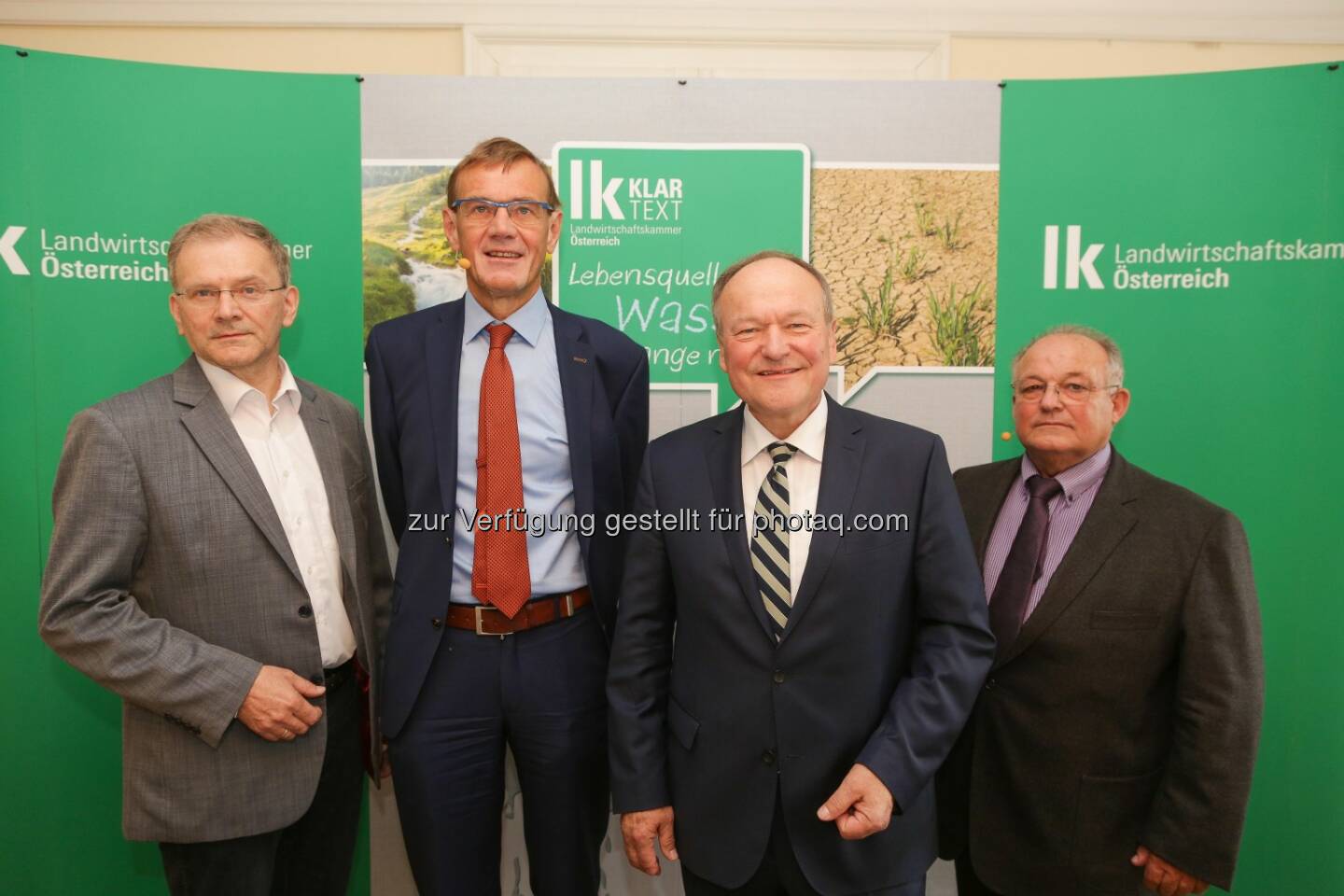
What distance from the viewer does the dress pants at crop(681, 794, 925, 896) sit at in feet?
5.36

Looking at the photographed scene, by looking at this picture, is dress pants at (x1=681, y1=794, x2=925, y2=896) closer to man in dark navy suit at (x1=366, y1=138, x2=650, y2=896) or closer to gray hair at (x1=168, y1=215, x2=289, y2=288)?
man in dark navy suit at (x1=366, y1=138, x2=650, y2=896)

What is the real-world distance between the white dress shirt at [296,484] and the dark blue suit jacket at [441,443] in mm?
152

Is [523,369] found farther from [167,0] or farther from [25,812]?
[167,0]

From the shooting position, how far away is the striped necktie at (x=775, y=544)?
1.65 m

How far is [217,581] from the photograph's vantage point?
1.84m

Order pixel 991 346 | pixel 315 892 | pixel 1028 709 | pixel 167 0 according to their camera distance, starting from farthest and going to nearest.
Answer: pixel 167 0 → pixel 991 346 → pixel 315 892 → pixel 1028 709

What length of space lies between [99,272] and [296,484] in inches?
48.2

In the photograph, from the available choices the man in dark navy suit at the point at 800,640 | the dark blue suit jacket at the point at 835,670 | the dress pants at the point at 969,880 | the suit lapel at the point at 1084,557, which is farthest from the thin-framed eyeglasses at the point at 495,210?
the dress pants at the point at 969,880

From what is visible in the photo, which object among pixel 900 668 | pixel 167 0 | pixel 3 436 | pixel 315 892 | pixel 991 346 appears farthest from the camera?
pixel 167 0

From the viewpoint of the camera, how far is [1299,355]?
2.66 m

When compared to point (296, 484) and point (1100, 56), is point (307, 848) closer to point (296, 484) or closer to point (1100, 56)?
point (296, 484)

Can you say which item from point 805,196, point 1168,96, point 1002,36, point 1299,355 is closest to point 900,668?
point 805,196

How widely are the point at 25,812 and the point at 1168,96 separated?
423 centimetres

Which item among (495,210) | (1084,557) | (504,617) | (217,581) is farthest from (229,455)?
(1084,557)
